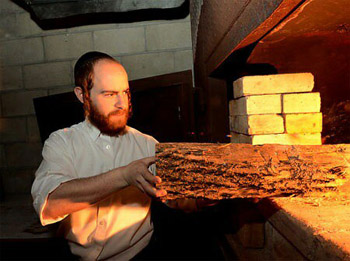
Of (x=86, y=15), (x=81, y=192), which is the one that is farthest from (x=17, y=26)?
(x=81, y=192)

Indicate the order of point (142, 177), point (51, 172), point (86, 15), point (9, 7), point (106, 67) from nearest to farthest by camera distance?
1. point (142, 177)
2. point (51, 172)
3. point (106, 67)
4. point (86, 15)
5. point (9, 7)

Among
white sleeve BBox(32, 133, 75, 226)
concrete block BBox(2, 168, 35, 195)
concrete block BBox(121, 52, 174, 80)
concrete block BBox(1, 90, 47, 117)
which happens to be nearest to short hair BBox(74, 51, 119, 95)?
white sleeve BBox(32, 133, 75, 226)

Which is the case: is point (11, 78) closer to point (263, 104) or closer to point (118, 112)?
point (118, 112)

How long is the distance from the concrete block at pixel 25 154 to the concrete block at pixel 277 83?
2.52 m

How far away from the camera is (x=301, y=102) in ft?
4.99

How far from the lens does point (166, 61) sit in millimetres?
2949

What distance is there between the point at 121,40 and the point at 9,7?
4.17 ft

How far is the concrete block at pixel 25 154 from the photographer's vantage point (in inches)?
123

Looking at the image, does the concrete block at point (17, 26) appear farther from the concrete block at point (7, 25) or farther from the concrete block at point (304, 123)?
the concrete block at point (304, 123)

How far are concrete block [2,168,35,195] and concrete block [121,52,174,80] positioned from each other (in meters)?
1.58

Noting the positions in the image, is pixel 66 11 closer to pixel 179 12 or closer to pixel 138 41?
pixel 138 41

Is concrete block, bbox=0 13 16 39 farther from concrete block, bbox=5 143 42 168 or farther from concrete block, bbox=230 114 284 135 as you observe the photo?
concrete block, bbox=230 114 284 135

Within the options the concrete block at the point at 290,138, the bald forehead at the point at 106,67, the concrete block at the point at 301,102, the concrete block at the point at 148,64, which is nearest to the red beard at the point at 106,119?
the bald forehead at the point at 106,67

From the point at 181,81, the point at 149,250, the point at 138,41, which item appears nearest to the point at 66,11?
the point at 138,41
